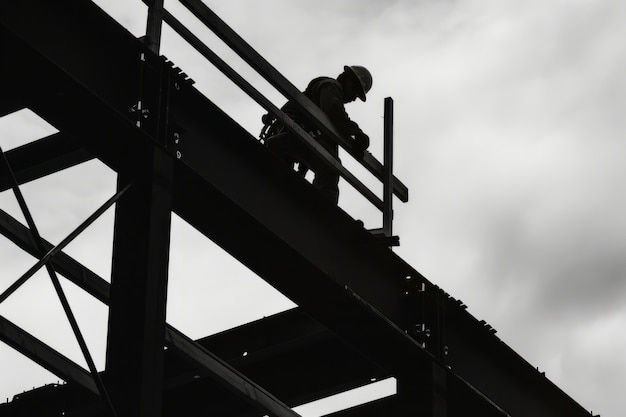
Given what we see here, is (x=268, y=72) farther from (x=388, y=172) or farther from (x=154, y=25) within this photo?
(x=388, y=172)

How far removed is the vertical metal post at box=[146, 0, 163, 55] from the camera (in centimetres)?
941

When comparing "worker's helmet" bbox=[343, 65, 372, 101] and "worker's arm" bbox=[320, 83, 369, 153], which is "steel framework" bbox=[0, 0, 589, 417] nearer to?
"worker's arm" bbox=[320, 83, 369, 153]

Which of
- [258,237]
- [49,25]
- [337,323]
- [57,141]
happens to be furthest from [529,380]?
[49,25]

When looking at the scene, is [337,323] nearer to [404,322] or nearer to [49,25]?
[404,322]

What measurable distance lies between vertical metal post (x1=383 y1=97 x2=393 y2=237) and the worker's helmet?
1.28 m

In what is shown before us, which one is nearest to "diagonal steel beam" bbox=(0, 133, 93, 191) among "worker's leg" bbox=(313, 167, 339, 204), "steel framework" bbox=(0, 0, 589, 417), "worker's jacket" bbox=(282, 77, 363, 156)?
"steel framework" bbox=(0, 0, 589, 417)

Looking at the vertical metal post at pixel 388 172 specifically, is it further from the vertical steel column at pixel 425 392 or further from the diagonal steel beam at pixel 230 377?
the diagonal steel beam at pixel 230 377

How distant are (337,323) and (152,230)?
264 cm

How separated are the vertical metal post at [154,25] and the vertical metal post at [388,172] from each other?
116 inches

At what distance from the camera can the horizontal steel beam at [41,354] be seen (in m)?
11.8

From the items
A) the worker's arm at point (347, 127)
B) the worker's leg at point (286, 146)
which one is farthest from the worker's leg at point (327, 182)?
the worker's arm at point (347, 127)

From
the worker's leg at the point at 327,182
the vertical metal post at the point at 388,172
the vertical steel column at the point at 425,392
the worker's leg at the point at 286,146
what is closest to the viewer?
the vertical steel column at the point at 425,392

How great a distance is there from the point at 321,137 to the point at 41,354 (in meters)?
3.25

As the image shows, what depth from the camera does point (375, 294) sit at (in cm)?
1122
